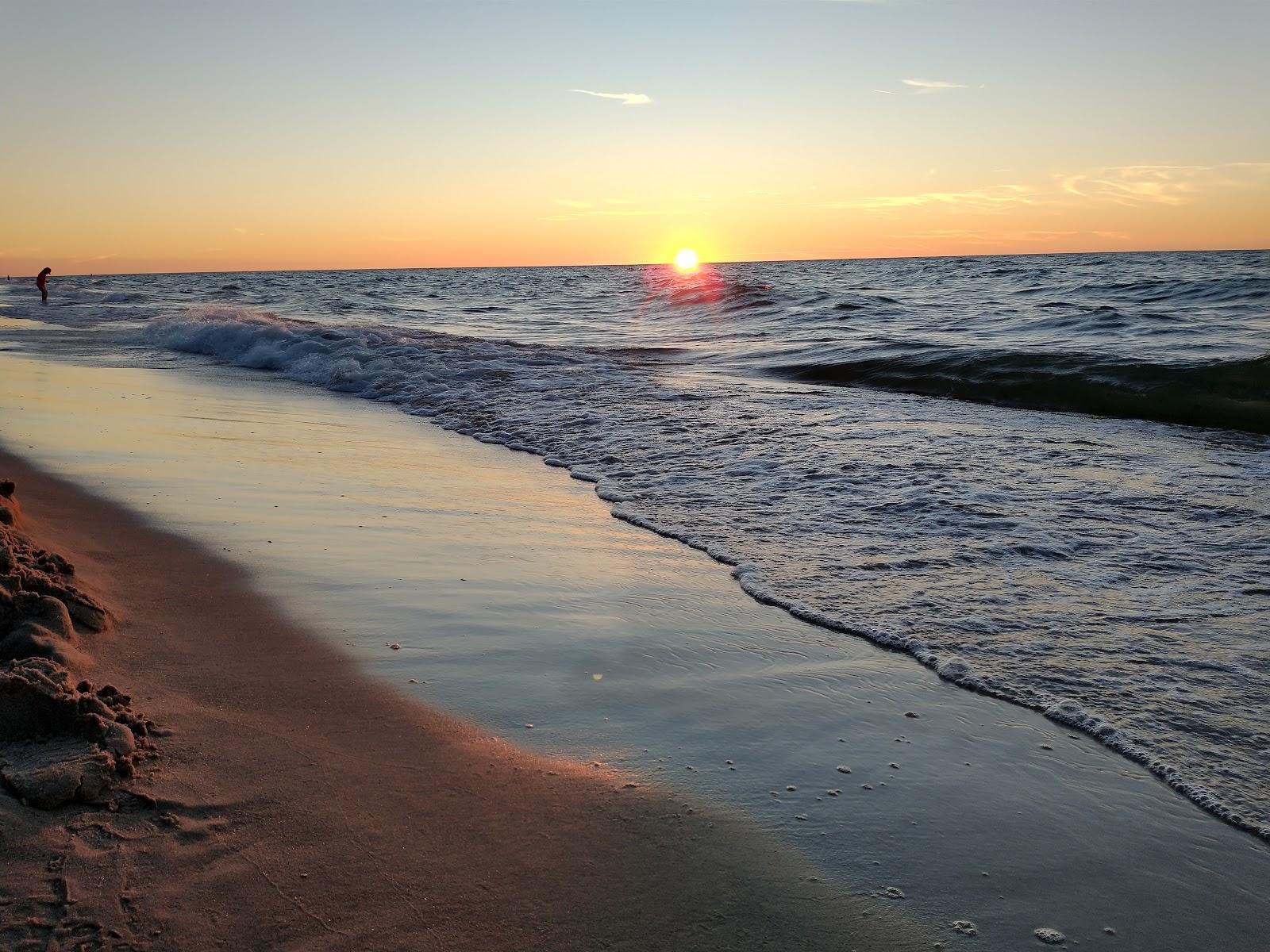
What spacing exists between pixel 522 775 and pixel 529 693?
1.85 feet

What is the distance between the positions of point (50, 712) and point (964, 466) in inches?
238

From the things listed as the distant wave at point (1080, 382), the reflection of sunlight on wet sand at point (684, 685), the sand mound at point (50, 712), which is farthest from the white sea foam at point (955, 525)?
the sand mound at point (50, 712)

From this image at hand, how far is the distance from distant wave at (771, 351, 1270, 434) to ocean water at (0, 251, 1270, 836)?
45 mm

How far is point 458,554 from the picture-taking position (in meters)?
4.80

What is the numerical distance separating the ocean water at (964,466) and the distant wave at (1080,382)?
0.15 ft

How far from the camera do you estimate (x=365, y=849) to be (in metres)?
2.27

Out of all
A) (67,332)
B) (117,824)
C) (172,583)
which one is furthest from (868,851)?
(67,332)

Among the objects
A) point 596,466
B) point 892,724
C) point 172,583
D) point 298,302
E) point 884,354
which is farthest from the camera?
point 298,302

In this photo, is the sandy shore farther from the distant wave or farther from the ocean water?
the distant wave

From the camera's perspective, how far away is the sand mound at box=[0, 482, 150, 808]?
7.45 feet

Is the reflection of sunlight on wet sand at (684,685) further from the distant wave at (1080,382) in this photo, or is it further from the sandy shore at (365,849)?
the distant wave at (1080,382)

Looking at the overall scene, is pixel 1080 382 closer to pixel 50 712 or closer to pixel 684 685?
pixel 684 685

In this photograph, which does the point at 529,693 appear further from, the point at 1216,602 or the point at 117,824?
the point at 1216,602

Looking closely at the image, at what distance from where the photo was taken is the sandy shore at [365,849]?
1988 mm
